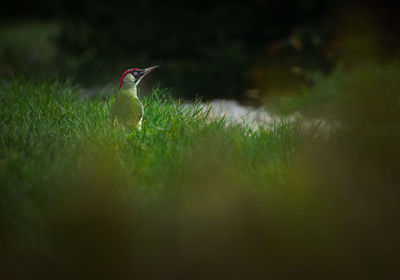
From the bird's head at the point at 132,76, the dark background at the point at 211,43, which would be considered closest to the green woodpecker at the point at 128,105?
the bird's head at the point at 132,76

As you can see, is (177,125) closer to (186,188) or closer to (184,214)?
(186,188)

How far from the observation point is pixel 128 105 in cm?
284

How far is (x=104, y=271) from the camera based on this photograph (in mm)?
1833

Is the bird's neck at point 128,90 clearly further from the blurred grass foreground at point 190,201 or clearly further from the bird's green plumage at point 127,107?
the blurred grass foreground at point 190,201

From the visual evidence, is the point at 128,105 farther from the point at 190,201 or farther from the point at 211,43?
the point at 211,43

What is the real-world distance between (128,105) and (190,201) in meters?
0.93

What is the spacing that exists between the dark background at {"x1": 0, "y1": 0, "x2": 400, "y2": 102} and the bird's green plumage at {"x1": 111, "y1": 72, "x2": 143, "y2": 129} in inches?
187

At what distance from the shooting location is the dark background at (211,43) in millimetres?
7641

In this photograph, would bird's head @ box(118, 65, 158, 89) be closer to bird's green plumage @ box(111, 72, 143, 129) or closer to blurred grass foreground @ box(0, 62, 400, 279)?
bird's green plumage @ box(111, 72, 143, 129)

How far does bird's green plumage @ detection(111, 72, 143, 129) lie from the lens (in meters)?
2.85

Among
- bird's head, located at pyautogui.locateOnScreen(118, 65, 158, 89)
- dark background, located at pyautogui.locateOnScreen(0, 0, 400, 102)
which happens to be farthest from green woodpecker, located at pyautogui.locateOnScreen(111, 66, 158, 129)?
dark background, located at pyautogui.locateOnScreen(0, 0, 400, 102)

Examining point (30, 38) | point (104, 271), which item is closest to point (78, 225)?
point (104, 271)

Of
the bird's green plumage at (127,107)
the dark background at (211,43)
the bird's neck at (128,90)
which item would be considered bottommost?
the bird's green plumage at (127,107)

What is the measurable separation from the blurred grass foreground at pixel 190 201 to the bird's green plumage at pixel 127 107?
0.08m
